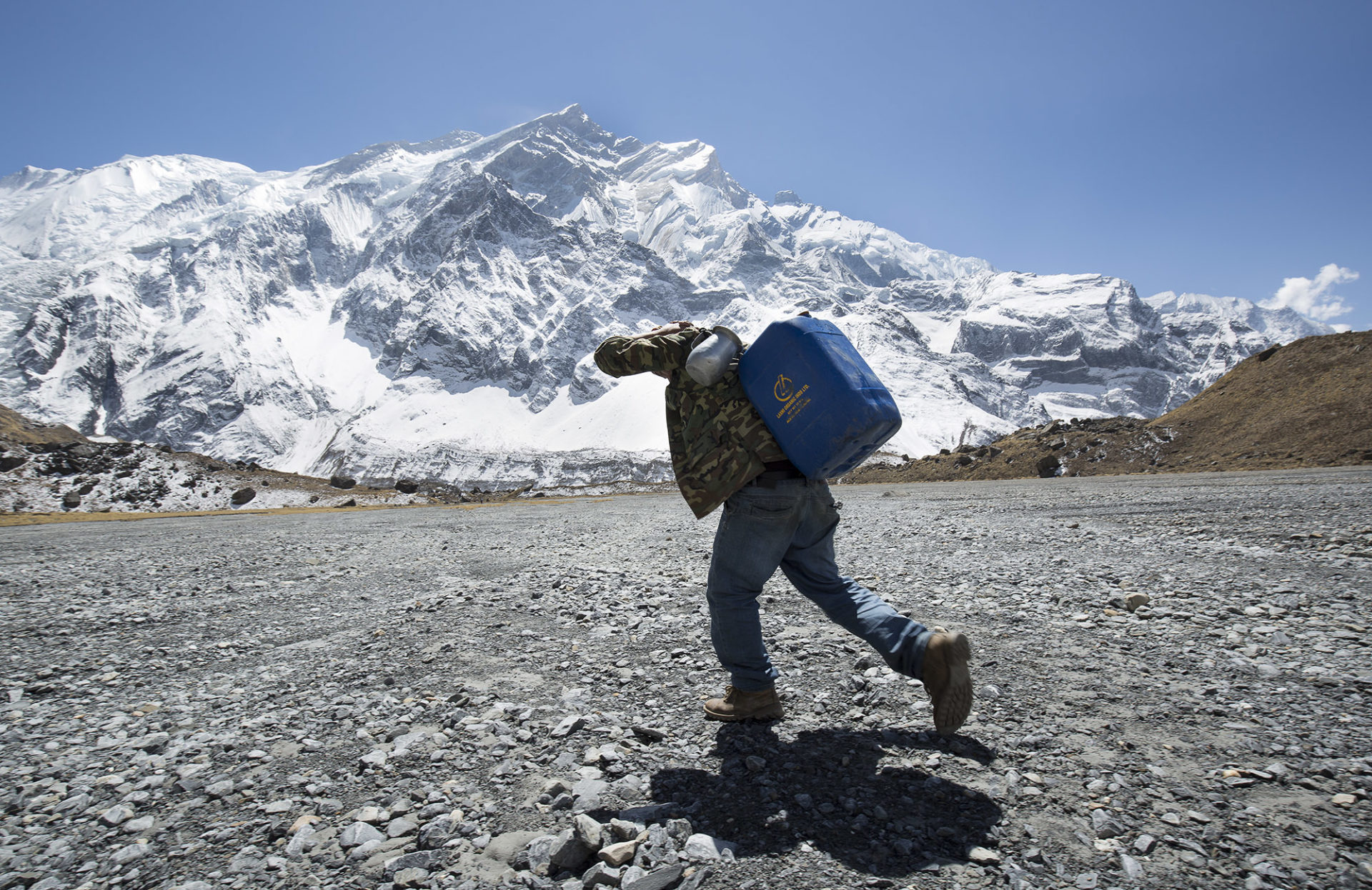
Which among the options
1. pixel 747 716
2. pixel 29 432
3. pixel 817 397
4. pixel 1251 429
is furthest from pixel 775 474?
pixel 29 432

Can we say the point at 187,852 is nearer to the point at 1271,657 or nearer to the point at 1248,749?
the point at 1248,749

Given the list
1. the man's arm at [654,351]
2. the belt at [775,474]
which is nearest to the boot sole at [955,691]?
the belt at [775,474]

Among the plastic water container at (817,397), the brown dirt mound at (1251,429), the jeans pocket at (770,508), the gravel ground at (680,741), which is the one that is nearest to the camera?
the gravel ground at (680,741)

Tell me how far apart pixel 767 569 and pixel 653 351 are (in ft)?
5.25

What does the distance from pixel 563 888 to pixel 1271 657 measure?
527 centimetres

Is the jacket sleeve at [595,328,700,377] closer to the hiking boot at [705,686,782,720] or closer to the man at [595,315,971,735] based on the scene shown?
the man at [595,315,971,735]

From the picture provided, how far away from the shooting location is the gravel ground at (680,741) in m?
2.72

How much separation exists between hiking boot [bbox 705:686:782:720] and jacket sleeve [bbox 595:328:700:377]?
2.22 m

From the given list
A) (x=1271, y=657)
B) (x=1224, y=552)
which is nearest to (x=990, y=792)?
(x=1271, y=657)

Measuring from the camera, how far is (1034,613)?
6.32m

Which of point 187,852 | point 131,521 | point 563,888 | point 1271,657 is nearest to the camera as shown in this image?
point 563,888

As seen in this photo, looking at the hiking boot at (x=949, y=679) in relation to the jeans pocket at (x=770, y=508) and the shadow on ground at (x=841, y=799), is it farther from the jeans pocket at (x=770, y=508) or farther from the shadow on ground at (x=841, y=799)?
the jeans pocket at (x=770, y=508)

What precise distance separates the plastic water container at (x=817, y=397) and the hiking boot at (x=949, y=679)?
3.63 feet

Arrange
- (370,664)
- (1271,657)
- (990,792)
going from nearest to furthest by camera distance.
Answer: (990,792)
(1271,657)
(370,664)
